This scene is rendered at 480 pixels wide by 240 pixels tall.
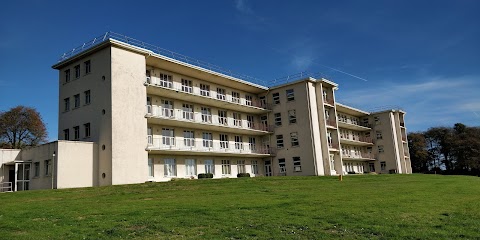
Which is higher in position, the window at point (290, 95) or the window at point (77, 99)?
the window at point (290, 95)

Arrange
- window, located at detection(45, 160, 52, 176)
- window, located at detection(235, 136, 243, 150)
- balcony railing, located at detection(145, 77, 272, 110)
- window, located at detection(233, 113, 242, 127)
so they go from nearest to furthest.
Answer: window, located at detection(45, 160, 52, 176), balcony railing, located at detection(145, 77, 272, 110), window, located at detection(235, 136, 243, 150), window, located at detection(233, 113, 242, 127)

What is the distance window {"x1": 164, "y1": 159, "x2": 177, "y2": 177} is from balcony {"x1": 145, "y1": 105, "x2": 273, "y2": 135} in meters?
3.70

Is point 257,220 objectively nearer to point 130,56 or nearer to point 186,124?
point 130,56

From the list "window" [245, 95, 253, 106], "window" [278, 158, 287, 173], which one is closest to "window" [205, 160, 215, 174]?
"window" [278, 158, 287, 173]

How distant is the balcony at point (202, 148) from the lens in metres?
39.1

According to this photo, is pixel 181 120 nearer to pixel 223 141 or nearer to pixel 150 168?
pixel 150 168

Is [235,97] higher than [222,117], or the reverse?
[235,97]

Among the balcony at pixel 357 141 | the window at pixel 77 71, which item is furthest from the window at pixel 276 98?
the window at pixel 77 71

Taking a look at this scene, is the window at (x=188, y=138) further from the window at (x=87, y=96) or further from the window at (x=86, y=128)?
the window at (x=87, y=96)

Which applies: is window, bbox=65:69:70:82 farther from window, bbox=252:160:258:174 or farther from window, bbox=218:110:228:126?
window, bbox=252:160:258:174

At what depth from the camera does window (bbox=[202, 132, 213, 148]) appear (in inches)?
1789

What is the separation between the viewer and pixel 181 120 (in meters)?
40.2

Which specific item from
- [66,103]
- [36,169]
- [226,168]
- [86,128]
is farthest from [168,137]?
[36,169]

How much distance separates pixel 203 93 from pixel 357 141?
1340 inches
